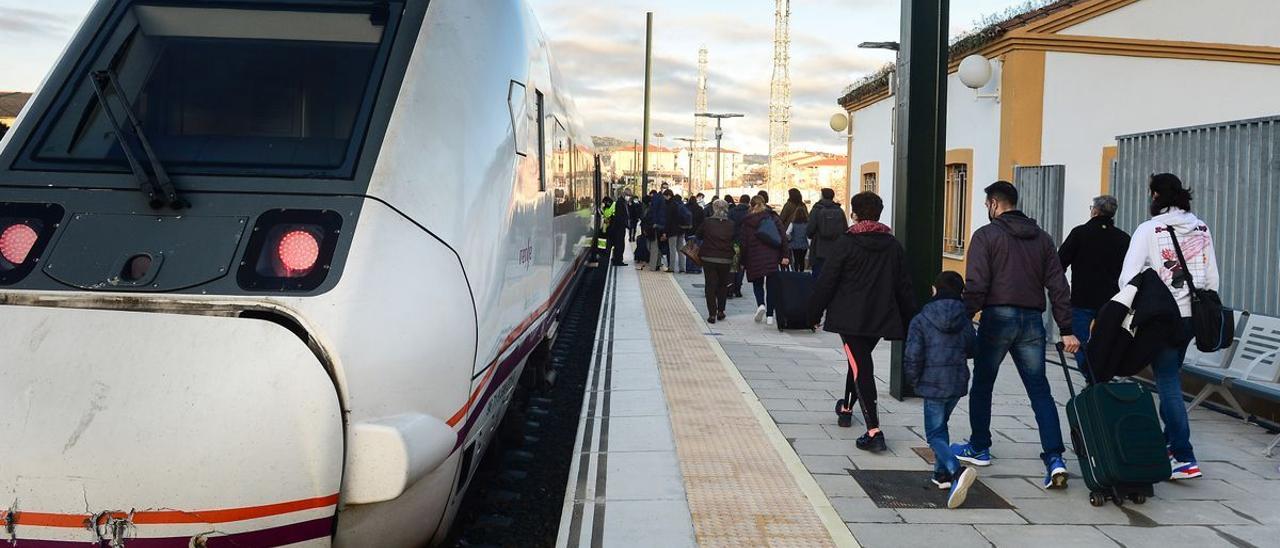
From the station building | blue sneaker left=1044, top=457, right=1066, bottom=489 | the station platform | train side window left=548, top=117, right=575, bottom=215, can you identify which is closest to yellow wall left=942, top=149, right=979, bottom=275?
the station building

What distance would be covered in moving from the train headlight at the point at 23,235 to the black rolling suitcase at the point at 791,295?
9145 millimetres

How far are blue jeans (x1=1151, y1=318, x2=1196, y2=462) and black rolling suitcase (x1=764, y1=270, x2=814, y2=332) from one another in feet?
20.5

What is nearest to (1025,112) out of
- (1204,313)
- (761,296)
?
(761,296)

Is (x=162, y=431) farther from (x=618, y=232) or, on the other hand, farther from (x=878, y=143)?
(x=618, y=232)

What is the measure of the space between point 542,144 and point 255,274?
3.12 m

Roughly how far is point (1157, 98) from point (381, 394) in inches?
481

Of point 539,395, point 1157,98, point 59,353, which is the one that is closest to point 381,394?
point 59,353

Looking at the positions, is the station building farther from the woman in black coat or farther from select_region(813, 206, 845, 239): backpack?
the woman in black coat

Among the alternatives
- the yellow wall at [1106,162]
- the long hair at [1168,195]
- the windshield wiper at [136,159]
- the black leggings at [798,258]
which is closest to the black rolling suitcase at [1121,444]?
the long hair at [1168,195]

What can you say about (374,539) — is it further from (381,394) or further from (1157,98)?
(1157,98)

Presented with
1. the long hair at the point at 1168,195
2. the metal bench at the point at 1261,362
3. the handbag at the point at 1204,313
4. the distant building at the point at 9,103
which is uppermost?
the distant building at the point at 9,103

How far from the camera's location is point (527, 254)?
5.27m

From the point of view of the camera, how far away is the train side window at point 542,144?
19.9ft

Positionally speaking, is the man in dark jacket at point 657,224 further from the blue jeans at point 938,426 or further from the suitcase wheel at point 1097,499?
the suitcase wheel at point 1097,499
